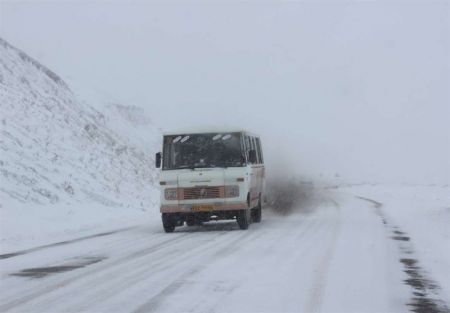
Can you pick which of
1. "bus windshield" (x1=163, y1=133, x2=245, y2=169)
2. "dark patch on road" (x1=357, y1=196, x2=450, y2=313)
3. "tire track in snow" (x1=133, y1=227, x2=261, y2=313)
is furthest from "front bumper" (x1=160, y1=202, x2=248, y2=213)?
"dark patch on road" (x1=357, y1=196, x2=450, y2=313)

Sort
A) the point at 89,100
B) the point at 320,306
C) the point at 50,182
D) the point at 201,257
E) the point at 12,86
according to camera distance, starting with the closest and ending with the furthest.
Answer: the point at 320,306 → the point at 201,257 → the point at 50,182 → the point at 12,86 → the point at 89,100

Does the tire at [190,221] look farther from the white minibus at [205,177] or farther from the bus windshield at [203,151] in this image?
the bus windshield at [203,151]

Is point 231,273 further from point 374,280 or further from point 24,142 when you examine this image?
point 24,142

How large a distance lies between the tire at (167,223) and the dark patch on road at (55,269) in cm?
556

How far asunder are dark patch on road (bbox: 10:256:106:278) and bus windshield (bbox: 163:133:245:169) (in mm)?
6255

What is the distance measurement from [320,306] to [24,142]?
19798 mm

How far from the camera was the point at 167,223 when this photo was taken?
55.7 feet

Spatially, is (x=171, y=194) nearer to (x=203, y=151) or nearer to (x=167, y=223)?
(x=167, y=223)

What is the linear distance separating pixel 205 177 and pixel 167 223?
1.52 metres

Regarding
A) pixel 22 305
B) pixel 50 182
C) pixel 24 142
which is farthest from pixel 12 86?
pixel 22 305

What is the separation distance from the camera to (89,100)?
47.7 metres

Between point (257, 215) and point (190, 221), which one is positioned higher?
point (257, 215)

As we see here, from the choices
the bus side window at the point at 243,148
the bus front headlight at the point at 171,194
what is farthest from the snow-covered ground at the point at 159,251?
the bus side window at the point at 243,148

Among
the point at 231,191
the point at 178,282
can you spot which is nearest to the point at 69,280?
the point at 178,282
